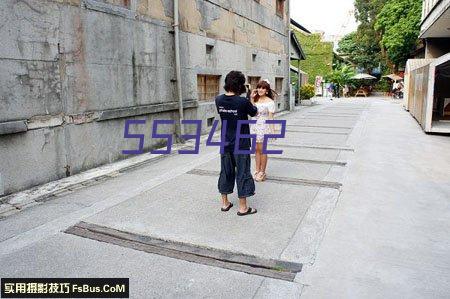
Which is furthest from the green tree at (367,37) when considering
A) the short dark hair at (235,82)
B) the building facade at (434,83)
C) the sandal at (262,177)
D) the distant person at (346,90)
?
the short dark hair at (235,82)

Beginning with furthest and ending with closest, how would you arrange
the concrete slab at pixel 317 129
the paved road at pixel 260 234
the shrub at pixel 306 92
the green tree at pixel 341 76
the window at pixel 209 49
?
the green tree at pixel 341 76
the shrub at pixel 306 92
the concrete slab at pixel 317 129
the window at pixel 209 49
the paved road at pixel 260 234

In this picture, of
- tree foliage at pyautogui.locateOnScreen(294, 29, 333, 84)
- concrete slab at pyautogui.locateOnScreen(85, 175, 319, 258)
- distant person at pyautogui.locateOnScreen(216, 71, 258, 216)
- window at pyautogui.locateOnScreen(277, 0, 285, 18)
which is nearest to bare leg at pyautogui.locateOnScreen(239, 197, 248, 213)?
distant person at pyautogui.locateOnScreen(216, 71, 258, 216)

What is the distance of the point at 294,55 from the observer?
2330 cm

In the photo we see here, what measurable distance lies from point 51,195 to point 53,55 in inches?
91.7

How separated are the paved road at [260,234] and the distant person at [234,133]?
16.5 inches

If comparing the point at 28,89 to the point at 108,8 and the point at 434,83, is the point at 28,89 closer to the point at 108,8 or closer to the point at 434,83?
the point at 108,8

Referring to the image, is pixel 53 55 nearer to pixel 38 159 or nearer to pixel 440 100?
pixel 38 159

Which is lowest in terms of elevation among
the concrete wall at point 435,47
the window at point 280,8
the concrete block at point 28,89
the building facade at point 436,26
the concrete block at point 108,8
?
the concrete block at point 28,89

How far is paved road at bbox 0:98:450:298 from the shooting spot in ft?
10.8

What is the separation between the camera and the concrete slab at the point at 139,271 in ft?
10.3

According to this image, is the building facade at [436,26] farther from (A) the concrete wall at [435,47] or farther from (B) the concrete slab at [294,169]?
(B) the concrete slab at [294,169]

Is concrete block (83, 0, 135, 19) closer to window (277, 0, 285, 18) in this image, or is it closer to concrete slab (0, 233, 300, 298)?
concrete slab (0, 233, 300, 298)

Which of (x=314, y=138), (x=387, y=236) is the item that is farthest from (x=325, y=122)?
(x=387, y=236)

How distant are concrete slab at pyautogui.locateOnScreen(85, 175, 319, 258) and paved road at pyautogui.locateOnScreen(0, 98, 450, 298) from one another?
1 cm
